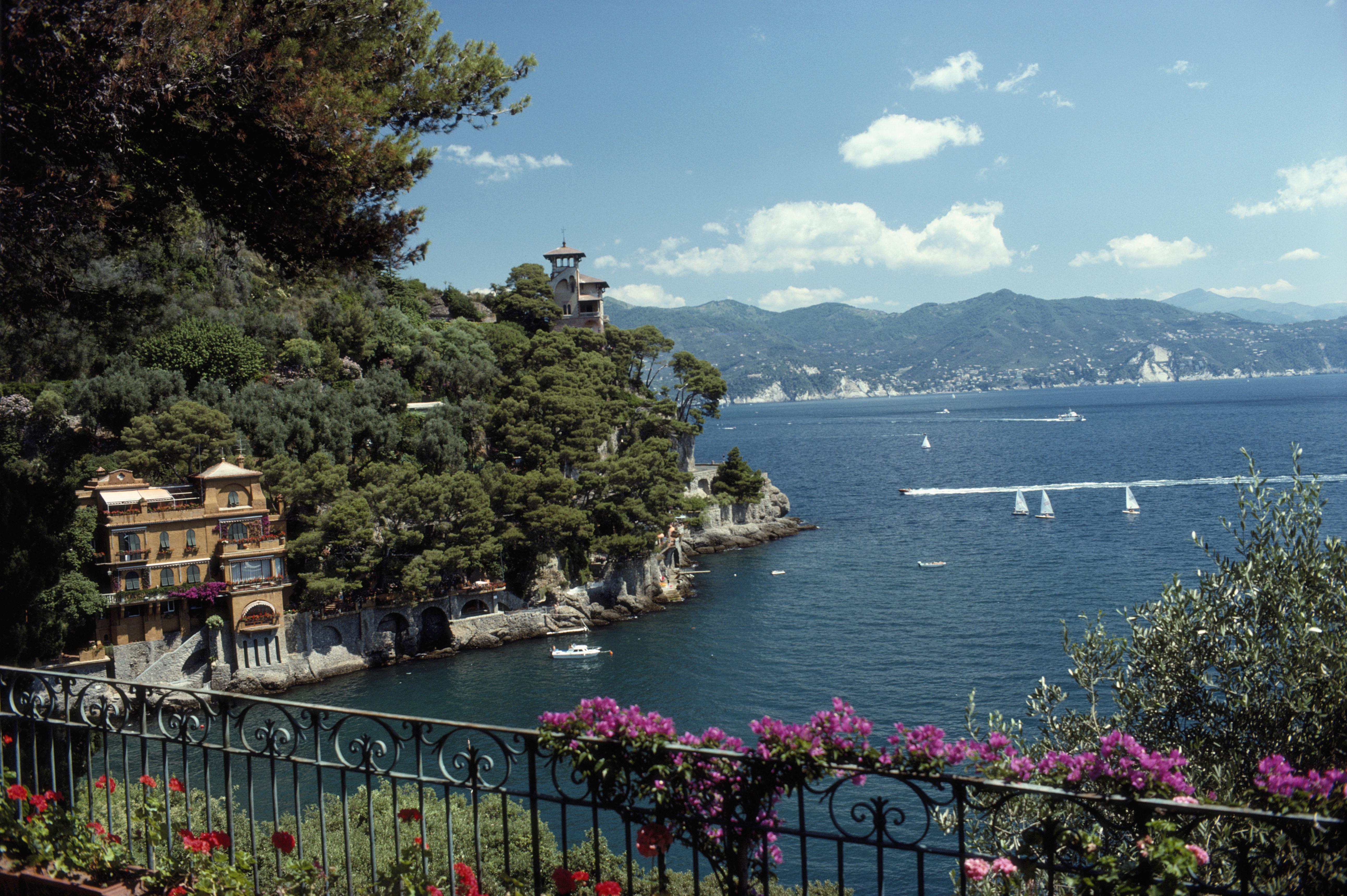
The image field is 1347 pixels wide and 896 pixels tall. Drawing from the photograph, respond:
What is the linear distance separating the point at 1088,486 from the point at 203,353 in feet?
208

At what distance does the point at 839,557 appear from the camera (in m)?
51.2

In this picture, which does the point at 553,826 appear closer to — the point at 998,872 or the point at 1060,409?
the point at 998,872

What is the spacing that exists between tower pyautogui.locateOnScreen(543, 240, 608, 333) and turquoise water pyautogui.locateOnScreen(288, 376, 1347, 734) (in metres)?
21.5

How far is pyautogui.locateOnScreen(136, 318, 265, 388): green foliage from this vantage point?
39344 mm

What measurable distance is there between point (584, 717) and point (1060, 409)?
603 feet

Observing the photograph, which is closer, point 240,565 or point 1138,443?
point 240,565

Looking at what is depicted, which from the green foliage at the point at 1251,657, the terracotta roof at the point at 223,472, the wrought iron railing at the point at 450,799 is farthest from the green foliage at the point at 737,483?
the green foliage at the point at 1251,657

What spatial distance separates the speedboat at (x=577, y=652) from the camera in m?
34.9

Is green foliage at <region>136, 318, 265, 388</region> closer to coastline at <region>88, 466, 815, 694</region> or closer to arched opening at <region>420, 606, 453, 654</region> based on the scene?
coastline at <region>88, 466, 815, 694</region>

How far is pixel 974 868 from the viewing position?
375 cm

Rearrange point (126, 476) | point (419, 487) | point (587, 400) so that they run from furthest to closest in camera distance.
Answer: point (587, 400) → point (419, 487) → point (126, 476)

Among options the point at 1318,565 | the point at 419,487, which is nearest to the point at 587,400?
the point at 419,487

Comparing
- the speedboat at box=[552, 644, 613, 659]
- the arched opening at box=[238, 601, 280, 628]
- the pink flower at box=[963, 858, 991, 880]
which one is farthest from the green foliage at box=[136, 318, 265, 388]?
the pink flower at box=[963, 858, 991, 880]

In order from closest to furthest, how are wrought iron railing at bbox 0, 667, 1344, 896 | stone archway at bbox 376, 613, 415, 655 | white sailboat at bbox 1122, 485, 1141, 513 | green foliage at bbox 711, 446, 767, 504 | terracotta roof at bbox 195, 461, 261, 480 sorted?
wrought iron railing at bbox 0, 667, 1344, 896
terracotta roof at bbox 195, 461, 261, 480
stone archway at bbox 376, 613, 415, 655
white sailboat at bbox 1122, 485, 1141, 513
green foliage at bbox 711, 446, 767, 504
